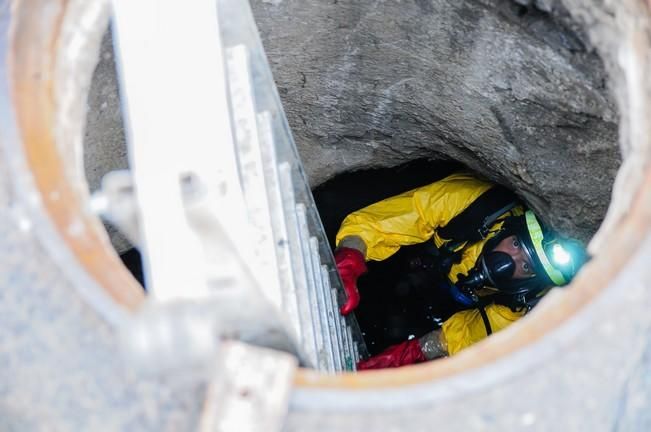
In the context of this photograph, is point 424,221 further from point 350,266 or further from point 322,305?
point 322,305

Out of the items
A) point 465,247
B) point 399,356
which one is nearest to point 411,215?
point 465,247

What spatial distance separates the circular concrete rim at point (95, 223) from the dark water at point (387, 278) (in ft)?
6.53

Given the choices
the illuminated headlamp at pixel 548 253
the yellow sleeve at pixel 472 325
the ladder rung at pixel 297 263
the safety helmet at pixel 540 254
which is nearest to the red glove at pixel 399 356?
the yellow sleeve at pixel 472 325

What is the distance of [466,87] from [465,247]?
96 centimetres

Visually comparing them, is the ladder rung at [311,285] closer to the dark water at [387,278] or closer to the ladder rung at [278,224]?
the ladder rung at [278,224]

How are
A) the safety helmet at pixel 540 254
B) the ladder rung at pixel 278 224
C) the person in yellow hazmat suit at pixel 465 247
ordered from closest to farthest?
1. the ladder rung at pixel 278 224
2. the safety helmet at pixel 540 254
3. the person in yellow hazmat suit at pixel 465 247

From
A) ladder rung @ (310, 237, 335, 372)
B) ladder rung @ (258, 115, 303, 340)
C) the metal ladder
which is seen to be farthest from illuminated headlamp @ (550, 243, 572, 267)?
ladder rung @ (258, 115, 303, 340)

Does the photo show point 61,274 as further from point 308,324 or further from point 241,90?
point 308,324

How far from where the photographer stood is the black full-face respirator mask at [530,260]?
2705 millimetres

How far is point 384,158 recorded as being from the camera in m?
2.85

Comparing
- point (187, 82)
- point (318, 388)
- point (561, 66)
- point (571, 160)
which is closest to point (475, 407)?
point (318, 388)

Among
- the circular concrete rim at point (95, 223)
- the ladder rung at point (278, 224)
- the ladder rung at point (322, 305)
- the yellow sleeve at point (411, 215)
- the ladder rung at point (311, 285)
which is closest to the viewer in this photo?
the circular concrete rim at point (95, 223)

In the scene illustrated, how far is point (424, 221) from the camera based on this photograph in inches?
115

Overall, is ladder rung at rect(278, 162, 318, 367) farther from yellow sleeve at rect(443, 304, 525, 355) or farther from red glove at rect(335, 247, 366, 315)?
yellow sleeve at rect(443, 304, 525, 355)
